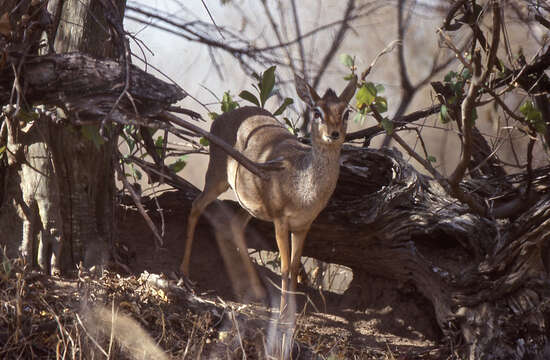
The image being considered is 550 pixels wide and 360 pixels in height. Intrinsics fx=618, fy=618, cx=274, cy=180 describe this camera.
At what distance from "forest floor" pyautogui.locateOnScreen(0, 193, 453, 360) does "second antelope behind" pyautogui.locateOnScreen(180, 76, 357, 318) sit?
1.37 ft

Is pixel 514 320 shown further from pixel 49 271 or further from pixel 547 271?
pixel 49 271

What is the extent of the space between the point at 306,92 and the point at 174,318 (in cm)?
Result: 202

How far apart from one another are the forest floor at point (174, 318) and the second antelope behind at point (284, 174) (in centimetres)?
42

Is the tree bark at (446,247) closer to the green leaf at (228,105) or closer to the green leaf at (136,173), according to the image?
the green leaf at (136,173)

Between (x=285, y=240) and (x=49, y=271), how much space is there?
5.98 ft

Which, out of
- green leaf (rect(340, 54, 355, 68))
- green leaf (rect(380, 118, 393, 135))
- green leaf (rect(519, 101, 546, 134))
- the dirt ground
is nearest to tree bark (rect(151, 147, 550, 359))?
the dirt ground

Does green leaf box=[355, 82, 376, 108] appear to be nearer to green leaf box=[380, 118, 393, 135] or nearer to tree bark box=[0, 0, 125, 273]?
green leaf box=[380, 118, 393, 135]

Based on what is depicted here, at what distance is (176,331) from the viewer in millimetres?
4078

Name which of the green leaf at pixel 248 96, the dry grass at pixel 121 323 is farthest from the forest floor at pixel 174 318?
the green leaf at pixel 248 96

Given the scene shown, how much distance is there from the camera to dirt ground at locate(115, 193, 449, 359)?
4891 millimetres

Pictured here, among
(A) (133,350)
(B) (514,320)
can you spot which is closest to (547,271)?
(B) (514,320)

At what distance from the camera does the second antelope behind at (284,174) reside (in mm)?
4723

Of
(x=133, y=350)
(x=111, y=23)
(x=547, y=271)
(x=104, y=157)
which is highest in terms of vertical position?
(x=111, y=23)

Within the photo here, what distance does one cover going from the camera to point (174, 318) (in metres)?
4.14
